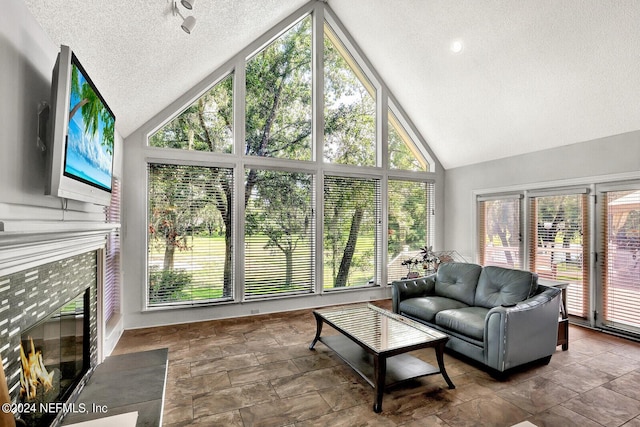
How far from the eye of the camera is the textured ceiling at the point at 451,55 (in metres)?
2.40

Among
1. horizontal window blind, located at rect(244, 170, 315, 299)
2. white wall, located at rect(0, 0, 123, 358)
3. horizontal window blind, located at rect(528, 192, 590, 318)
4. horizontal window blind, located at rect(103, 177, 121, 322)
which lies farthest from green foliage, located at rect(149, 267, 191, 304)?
horizontal window blind, located at rect(528, 192, 590, 318)

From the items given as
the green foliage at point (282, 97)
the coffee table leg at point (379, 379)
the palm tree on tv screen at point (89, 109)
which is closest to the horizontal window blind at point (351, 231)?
the green foliage at point (282, 97)

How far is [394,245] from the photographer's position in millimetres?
5805

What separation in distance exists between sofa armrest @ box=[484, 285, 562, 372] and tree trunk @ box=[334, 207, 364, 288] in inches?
108

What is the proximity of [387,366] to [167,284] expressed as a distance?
3.08 m

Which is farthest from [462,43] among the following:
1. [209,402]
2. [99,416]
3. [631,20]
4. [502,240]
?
[99,416]

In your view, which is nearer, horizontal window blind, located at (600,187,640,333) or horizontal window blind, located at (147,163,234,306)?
horizontal window blind, located at (600,187,640,333)

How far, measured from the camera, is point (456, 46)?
429 cm

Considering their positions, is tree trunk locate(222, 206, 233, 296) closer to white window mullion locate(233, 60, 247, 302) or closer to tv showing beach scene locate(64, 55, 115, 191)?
white window mullion locate(233, 60, 247, 302)

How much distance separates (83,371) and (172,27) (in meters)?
2.87

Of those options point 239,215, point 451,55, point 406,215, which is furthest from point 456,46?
point 239,215

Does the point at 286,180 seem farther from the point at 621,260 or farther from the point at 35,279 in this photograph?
the point at 621,260

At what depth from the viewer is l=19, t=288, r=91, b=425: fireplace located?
1552mm

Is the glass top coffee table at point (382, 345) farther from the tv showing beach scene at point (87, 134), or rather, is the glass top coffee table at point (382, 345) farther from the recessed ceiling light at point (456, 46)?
the recessed ceiling light at point (456, 46)
